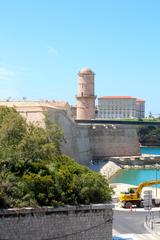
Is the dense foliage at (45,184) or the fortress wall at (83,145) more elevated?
the fortress wall at (83,145)

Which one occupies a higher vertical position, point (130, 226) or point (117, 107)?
point (117, 107)

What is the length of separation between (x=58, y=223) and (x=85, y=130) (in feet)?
128

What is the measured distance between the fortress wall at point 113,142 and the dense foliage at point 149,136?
25.4m

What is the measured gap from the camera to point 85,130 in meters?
48.5

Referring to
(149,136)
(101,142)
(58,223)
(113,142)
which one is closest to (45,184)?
(58,223)

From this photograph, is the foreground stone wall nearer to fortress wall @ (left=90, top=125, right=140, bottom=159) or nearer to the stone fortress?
the stone fortress

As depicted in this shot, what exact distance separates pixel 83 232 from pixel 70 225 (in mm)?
299

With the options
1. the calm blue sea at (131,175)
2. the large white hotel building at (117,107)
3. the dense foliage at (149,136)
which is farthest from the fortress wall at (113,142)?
the large white hotel building at (117,107)

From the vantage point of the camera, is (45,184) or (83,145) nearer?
(45,184)

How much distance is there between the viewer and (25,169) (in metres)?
10.5

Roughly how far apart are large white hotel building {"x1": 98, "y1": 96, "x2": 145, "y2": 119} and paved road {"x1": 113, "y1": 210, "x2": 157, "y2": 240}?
297 ft

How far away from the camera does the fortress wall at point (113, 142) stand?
5153 centimetres

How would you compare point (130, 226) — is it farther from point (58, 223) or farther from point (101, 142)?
point (101, 142)

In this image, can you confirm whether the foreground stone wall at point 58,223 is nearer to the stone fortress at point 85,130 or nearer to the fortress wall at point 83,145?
the stone fortress at point 85,130
